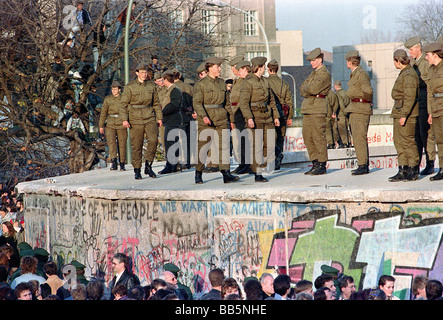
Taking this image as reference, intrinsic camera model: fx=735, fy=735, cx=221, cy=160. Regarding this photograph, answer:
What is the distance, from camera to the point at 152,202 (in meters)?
10.8

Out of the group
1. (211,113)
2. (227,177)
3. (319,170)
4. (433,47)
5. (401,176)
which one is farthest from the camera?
(319,170)

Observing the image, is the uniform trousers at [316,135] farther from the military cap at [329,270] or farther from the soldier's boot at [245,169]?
the military cap at [329,270]

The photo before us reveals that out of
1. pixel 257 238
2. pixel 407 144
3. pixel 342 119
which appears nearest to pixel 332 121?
pixel 342 119

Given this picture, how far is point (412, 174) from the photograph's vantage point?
9883mm

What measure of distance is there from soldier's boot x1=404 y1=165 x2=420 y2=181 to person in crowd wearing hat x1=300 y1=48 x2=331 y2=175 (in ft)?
5.86

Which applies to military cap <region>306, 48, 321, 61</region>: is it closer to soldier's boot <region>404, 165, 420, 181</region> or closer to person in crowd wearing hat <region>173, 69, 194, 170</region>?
soldier's boot <region>404, 165, 420, 181</region>

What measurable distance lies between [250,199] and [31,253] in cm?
364

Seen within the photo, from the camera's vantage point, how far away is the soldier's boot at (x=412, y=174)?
9812 millimetres

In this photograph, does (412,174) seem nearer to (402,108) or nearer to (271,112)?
(402,108)

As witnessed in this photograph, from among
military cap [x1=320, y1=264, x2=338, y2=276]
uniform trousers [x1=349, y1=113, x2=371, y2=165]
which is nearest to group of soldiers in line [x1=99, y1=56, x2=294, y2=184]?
uniform trousers [x1=349, y1=113, x2=371, y2=165]

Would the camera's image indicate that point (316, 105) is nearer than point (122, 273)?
No

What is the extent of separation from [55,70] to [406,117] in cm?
1280
